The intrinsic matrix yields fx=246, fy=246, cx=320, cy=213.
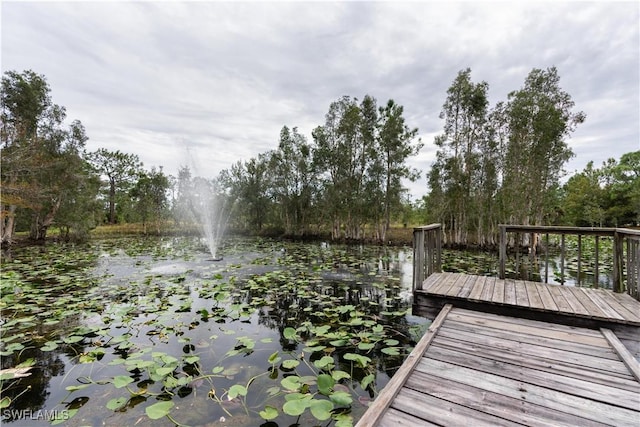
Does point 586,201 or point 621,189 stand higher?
point 621,189

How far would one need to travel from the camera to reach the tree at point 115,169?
25.2m

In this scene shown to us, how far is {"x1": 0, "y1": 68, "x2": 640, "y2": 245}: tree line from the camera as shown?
10750mm

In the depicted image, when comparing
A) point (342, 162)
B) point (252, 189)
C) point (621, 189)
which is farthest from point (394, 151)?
point (621, 189)

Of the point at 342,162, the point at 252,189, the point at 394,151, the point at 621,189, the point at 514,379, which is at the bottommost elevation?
the point at 514,379

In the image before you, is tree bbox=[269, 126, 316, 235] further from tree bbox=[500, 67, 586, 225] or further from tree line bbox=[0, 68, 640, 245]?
tree bbox=[500, 67, 586, 225]

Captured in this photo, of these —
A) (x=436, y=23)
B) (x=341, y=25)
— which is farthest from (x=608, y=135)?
(x=341, y=25)

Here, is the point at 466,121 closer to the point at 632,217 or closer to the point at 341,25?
the point at 341,25

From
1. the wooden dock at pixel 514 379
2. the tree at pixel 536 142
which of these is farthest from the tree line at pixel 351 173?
the wooden dock at pixel 514 379

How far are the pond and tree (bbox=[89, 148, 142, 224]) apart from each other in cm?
2566

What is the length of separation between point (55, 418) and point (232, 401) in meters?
1.20

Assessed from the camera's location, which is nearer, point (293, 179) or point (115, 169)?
point (293, 179)

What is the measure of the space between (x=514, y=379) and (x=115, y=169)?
33.9 m

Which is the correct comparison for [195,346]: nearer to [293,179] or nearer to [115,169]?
[293,179]

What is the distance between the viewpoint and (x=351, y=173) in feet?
54.7
